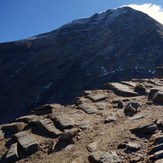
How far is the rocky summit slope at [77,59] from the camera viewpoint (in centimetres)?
11431

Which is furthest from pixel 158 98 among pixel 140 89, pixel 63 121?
pixel 63 121

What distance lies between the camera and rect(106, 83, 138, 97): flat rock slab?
22.0m

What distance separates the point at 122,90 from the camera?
73.8 feet

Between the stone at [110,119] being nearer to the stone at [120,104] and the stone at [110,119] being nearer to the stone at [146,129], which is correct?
the stone at [120,104]

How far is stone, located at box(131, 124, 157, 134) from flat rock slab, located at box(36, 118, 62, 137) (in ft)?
11.0

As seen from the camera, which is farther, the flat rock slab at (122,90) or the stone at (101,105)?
the flat rock slab at (122,90)

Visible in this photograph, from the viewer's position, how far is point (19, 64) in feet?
506

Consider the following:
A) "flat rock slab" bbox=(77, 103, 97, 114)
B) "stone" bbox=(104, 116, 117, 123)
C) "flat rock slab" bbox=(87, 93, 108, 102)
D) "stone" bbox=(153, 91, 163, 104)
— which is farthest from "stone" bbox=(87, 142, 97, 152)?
"flat rock slab" bbox=(87, 93, 108, 102)

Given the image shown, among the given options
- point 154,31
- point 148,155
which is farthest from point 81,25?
point 148,155

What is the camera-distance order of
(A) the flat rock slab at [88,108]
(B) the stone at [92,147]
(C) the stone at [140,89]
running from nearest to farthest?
(B) the stone at [92,147]
(A) the flat rock slab at [88,108]
(C) the stone at [140,89]

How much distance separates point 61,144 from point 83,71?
106m

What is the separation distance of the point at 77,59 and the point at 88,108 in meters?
113

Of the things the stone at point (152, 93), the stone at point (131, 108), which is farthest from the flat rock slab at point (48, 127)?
the stone at point (152, 93)

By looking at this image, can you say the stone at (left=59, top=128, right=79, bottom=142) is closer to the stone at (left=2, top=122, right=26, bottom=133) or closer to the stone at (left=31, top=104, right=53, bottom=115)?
the stone at (left=2, top=122, right=26, bottom=133)
